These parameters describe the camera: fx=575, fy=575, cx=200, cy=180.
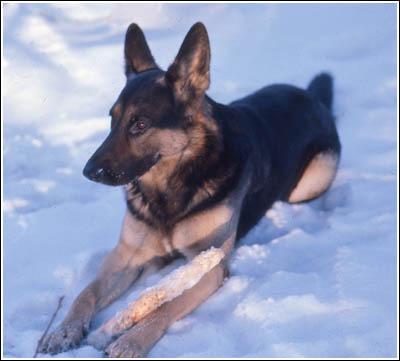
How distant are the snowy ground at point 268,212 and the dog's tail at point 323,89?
26 cm

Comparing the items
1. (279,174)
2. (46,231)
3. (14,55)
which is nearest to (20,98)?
(14,55)

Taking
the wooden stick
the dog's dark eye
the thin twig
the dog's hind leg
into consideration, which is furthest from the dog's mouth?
the dog's hind leg

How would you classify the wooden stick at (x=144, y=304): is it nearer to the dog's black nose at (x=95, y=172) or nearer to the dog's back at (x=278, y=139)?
the dog's black nose at (x=95, y=172)

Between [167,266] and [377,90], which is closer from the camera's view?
[167,266]

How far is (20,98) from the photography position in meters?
6.55

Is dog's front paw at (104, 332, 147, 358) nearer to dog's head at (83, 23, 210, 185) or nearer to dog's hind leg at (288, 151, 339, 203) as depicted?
dog's head at (83, 23, 210, 185)

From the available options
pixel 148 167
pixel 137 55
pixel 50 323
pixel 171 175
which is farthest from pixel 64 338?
pixel 137 55

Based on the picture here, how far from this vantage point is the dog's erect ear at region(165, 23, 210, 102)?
333cm

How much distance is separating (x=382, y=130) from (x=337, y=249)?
2.14 metres

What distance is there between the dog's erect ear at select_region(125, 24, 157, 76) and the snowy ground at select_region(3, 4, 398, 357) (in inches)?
46.7

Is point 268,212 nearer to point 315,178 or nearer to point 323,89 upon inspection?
point 315,178

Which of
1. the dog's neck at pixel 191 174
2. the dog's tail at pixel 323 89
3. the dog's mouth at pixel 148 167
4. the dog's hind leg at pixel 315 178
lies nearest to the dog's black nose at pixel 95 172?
the dog's mouth at pixel 148 167

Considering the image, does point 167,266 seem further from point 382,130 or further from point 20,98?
point 20,98

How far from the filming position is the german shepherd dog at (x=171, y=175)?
10.4 ft
